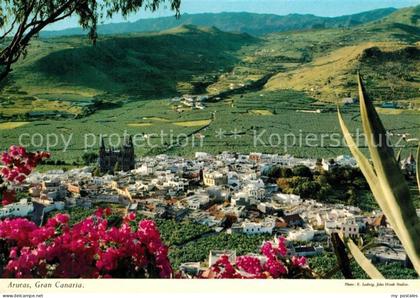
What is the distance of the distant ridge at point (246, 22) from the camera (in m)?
4.94

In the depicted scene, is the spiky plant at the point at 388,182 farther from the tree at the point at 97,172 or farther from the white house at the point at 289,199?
the tree at the point at 97,172

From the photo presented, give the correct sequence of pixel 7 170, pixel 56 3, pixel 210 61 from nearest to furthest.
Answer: pixel 7 170
pixel 56 3
pixel 210 61

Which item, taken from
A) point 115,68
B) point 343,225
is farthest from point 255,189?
point 115,68

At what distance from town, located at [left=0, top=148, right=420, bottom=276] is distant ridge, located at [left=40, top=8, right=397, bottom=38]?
3.74 ft

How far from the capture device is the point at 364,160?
206 cm

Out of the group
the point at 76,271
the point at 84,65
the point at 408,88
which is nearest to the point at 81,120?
the point at 84,65

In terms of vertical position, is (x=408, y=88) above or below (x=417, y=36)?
below

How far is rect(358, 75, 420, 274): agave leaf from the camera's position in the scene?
1.89 m

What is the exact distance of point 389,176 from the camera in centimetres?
191

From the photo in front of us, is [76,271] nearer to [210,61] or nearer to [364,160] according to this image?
[364,160]

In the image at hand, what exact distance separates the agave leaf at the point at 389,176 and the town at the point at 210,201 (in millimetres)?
1805

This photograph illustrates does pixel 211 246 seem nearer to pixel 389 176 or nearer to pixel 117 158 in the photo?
pixel 117 158

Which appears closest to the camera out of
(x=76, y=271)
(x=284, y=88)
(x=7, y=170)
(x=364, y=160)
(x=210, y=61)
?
(x=364, y=160)

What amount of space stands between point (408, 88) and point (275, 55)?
7.38ft
